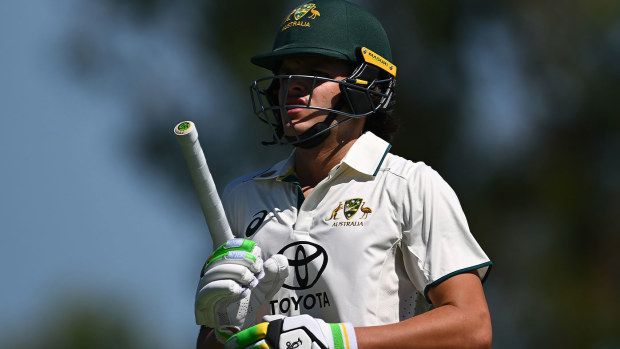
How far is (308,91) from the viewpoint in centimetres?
407

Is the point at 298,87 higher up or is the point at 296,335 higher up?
the point at 298,87

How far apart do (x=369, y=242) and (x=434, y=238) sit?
0.22 meters

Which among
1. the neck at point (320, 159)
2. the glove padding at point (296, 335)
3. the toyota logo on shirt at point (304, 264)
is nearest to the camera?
the glove padding at point (296, 335)


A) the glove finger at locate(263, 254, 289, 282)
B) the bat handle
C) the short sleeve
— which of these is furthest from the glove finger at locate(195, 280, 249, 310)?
the short sleeve

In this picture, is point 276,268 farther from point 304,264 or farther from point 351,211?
point 351,211

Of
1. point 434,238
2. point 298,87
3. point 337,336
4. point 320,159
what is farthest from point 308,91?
point 337,336

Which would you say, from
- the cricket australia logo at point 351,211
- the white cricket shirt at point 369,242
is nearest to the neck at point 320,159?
the white cricket shirt at point 369,242

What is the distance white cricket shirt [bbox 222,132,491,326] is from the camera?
12.4 ft

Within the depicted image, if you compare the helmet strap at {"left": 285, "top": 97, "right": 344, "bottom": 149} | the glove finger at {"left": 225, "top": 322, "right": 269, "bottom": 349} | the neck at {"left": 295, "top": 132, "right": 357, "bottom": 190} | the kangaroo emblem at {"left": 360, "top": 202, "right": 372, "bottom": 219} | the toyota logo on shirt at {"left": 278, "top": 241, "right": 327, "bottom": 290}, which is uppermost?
the helmet strap at {"left": 285, "top": 97, "right": 344, "bottom": 149}

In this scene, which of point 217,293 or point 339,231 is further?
point 339,231

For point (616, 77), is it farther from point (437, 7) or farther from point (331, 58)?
point (331, 58)

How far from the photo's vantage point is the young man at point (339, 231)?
360 centimetres

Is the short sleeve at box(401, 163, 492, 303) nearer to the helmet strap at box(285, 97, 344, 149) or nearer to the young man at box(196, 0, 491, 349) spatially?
the young man at box(196, 0, 491, 349)

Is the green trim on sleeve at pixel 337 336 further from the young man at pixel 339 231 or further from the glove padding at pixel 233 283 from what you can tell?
the glove padding at pixel 233 283
